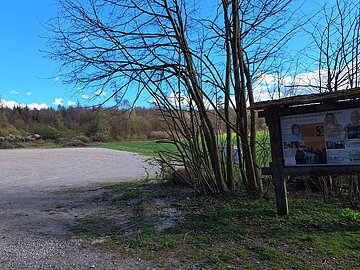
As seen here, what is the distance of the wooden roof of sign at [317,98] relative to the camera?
474 centimetres

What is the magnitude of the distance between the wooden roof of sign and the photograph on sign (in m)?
0.20

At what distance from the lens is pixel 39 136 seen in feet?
200

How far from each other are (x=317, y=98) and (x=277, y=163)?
118cm

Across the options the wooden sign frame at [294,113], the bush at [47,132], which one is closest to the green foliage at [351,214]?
the wooden sign frame at [294,113]

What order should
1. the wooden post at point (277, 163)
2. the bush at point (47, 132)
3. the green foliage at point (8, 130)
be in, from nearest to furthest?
the wooden post at point (277, 163)
the green foliage at point (8, 130)
the bush at point (47, 132)

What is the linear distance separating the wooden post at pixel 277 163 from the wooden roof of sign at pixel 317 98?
0.53 feet

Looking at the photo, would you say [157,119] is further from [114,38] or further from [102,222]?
[102,222]

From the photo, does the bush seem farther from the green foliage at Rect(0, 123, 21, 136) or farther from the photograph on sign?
the photograph on sign

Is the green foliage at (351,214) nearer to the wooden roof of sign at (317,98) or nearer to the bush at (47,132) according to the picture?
the wooden roof of sign at (317,98)

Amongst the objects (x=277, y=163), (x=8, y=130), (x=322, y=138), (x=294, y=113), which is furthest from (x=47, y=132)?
(x=322, y=138)

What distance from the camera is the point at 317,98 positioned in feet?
16.1

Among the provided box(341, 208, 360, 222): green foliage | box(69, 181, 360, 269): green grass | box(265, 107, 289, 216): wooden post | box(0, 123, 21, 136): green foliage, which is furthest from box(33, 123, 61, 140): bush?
box(341, 208, 360, 222): green foliage

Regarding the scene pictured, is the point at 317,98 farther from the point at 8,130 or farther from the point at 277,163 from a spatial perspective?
the point at 8,130

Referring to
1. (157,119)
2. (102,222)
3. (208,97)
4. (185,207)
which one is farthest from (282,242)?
(157,119)
